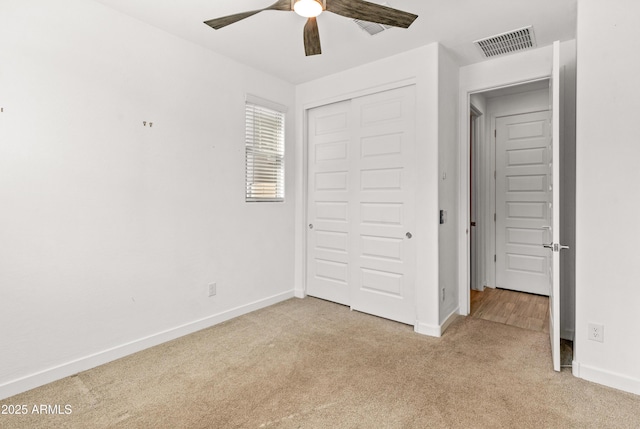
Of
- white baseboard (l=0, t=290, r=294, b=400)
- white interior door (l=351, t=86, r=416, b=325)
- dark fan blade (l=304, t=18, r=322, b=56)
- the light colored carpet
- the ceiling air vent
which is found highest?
the ceiling air vent

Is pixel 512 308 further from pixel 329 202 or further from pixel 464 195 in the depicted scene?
pixel 329 202

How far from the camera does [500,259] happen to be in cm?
461

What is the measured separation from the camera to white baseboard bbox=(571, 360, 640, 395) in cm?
213

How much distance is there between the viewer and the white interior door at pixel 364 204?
10.8ft

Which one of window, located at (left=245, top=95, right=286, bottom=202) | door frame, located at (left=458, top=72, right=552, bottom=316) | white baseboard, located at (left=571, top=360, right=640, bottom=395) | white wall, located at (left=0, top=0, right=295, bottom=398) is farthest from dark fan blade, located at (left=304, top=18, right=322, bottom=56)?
white baseboard, located at (left=571, top=360, right=640, bottom=395)

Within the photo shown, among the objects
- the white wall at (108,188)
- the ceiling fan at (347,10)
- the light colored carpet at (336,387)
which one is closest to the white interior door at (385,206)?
the light colored carpet at (336,387)

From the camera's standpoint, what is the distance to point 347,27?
2771 mm

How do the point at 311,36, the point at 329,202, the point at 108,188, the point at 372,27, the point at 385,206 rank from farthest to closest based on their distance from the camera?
the point at 329,202
the point at 385,206
the point at 372,27
the point at 108,188
the point at 311,36

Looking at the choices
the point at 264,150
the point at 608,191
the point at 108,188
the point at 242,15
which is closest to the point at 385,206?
the point at 264,150

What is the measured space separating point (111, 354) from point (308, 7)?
281 cm

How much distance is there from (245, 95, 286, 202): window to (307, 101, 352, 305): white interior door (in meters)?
0.39

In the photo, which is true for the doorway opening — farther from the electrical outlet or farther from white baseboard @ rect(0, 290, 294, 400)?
white baseboard @ rect(0, 290, 294, 400)

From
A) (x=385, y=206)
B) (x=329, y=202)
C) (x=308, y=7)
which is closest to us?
(x=308, y=7)

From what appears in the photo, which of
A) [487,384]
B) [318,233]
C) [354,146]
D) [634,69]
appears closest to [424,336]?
[487,384]
